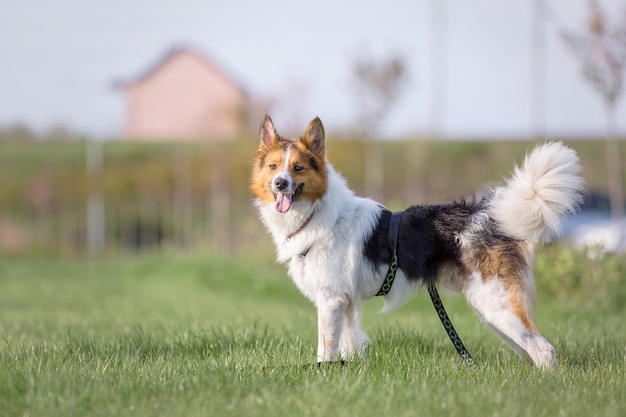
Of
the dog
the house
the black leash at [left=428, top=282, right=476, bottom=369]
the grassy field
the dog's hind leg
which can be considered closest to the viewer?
the grassy field

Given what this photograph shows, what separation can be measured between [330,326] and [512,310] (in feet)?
4.71

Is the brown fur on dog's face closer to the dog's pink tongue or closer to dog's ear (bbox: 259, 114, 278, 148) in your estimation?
dog's ear (bbox: 259, 114, 278, 148)

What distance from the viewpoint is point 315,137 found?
6496 millimetres

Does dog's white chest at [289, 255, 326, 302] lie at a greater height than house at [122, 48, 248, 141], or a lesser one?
lesser

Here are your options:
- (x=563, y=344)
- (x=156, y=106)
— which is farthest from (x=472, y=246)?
(x=156, y=106)

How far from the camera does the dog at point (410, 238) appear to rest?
612 cm

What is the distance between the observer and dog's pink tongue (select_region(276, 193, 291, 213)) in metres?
6.23

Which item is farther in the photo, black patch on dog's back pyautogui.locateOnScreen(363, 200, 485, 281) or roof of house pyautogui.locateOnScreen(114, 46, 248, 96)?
roof of house pyautogui.locateOnScreen(114, 46, 248, 96)

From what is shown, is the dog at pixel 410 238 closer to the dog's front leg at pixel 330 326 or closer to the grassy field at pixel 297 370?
the dog's front leg at pixel 330 326

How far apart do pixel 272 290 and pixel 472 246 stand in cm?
921

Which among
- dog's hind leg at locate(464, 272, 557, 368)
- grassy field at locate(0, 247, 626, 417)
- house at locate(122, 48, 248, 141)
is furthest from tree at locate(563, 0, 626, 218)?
house at locate(122, 48, 248, 141)

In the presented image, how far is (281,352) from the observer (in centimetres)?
642

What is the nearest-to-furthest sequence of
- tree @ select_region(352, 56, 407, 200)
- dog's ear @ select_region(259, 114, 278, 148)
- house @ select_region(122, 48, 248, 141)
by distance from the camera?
dog's ear @ select_region(259, 114, 278, 148) → tree @ select_region(352, 56, 407, 200) → house @ select_region(122, 48, 248, 141)

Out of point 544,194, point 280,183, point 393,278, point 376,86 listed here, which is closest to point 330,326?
point 393,278
